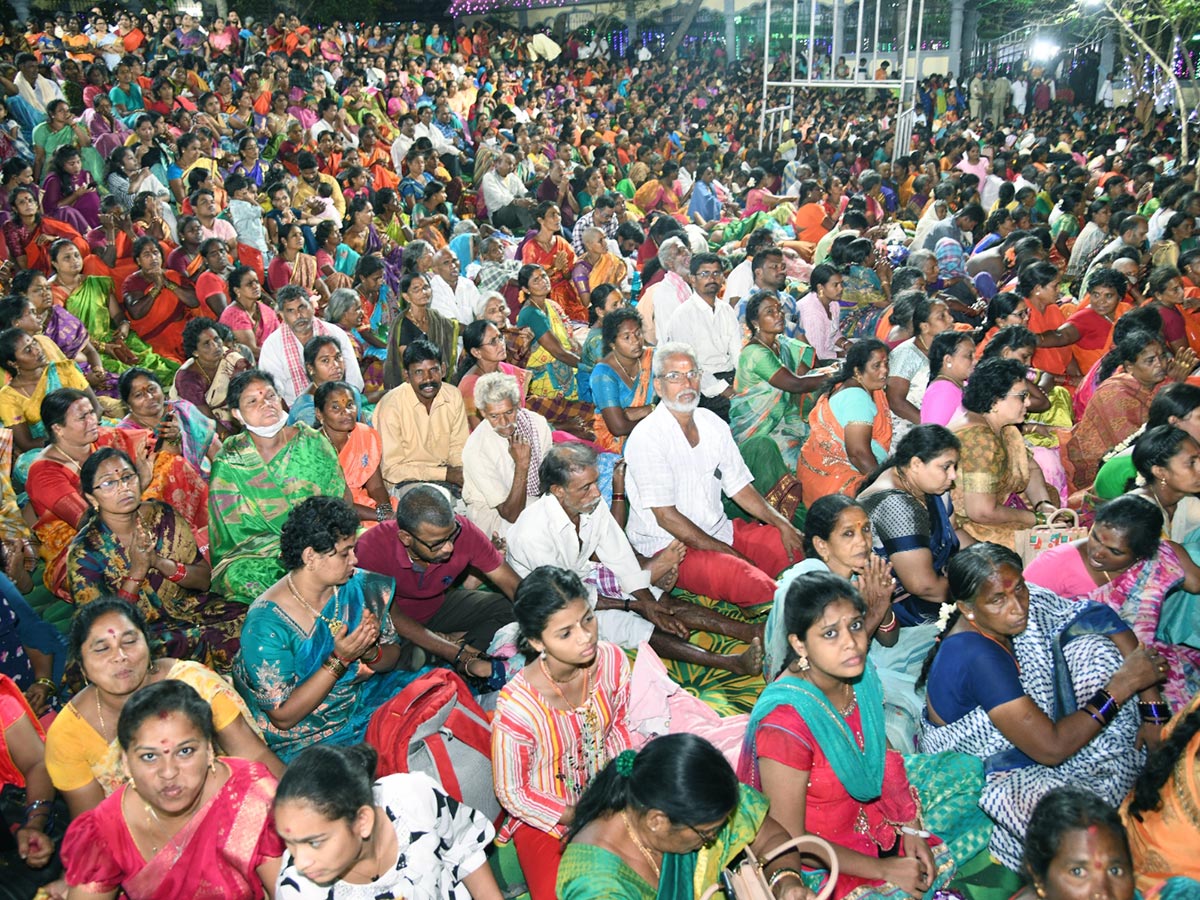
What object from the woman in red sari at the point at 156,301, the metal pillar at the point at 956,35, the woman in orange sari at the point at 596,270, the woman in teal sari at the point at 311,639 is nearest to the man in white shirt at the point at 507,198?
the woman in orange sari at the point at 596,270

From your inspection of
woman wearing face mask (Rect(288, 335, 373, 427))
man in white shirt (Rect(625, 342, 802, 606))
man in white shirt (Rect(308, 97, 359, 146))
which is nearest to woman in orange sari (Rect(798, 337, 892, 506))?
man in white shirt (Rect(625, 342, 802, 606))

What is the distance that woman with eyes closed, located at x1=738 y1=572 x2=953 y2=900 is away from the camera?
2.46 m

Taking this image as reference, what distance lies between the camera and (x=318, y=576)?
3.01m

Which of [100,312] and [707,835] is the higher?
[100,312]

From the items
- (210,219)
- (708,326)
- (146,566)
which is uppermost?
(210,219)

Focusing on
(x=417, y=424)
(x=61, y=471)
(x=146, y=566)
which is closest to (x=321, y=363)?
(x=417, y=424)

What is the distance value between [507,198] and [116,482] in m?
7.57

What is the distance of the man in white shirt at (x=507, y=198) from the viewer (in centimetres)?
980

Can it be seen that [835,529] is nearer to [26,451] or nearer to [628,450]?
[628,450]

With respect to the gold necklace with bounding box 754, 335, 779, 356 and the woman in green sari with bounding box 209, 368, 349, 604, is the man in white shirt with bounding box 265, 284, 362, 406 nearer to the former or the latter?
the woman in green sari with bounding box 209, 368, 349, 604

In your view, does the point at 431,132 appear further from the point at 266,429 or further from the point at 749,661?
the point at 749,661

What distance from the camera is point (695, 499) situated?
4148mm

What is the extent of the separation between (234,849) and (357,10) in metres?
17.7

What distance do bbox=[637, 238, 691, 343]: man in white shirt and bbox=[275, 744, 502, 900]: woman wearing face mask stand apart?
12.7 ft
